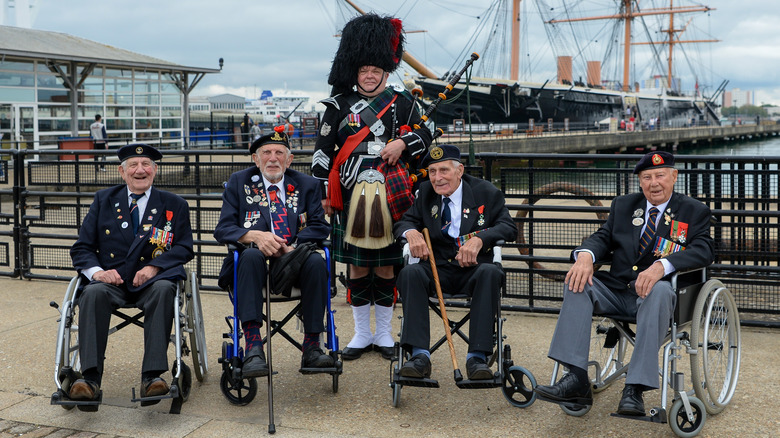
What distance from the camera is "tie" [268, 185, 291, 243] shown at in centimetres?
454

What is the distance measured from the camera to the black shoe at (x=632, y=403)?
11.7ft

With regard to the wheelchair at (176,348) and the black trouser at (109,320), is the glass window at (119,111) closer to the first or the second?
the wheelchair at (176,348)

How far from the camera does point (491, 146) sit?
1480 inches

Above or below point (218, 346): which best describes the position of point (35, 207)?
above

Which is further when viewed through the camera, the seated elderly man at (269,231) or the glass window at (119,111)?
the glass window at (119,111)

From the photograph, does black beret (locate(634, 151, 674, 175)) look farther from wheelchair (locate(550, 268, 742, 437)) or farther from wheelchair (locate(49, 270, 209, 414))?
wheelchair (locate(49, 270, 209, 414))

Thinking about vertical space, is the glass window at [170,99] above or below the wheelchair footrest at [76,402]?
above

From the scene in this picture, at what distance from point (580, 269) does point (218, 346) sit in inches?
111

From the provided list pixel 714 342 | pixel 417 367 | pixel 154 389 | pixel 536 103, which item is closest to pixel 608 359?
pixel 714 342

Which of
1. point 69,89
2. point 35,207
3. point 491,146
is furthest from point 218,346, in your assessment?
point 491,146

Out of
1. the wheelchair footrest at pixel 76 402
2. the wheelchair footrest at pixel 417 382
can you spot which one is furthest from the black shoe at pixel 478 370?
the wheelchair footrest at pixel 76 402

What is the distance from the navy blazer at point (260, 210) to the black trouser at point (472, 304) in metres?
0.68

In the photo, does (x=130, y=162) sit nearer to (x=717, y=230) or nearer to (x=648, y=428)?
(x=648, y=428)

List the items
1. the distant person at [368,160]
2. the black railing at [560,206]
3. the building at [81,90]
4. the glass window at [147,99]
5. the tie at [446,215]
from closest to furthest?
the tie at [446,215] < the distant person at [368,160] < the black railing at [560,206] < the building at [81,90] < the glass window at [147,99]
